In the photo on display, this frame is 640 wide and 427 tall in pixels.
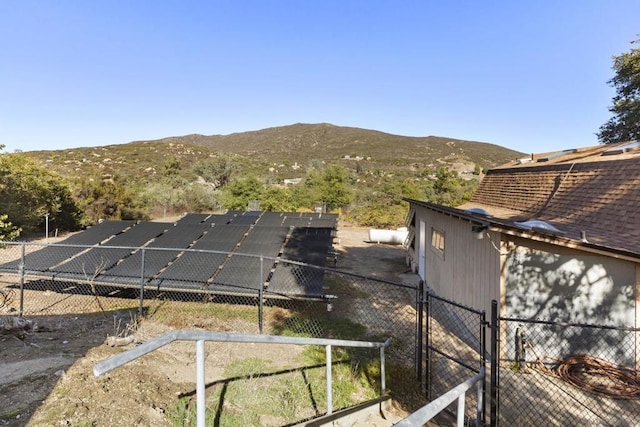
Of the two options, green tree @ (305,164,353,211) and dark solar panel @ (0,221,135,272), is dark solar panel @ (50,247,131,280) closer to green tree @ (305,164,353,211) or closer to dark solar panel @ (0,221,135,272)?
dark solar panel @ (0,221,135,272)

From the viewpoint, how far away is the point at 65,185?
744 inches

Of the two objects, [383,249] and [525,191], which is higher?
[525,191]

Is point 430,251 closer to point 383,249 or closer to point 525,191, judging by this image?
point 525,191

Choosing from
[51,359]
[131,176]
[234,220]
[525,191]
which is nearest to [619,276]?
[525,191]

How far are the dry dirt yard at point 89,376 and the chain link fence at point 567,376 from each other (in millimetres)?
3609

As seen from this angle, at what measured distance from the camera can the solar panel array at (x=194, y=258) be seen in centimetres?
722

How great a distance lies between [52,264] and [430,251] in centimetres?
1031

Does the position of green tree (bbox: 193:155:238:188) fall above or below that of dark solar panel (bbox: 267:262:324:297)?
above

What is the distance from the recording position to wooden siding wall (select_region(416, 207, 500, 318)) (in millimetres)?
6250

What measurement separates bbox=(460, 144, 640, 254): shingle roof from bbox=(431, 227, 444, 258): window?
1.71m

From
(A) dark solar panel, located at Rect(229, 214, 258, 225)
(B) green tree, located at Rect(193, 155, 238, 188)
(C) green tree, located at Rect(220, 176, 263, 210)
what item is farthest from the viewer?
(B) green tree, located at Rect(193, 155, 238, 188)

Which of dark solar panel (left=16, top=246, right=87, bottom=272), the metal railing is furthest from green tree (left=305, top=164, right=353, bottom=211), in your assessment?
the metal railing

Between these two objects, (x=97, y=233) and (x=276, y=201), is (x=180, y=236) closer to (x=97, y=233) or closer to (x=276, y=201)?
(x=97, y=233)

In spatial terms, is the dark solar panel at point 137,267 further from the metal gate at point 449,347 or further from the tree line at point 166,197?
the tree line at point 166,197
